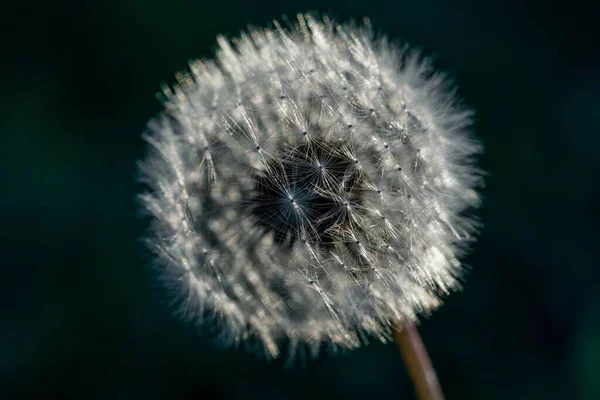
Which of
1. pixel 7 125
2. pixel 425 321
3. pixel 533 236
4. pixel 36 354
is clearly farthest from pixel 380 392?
pixel 7 125

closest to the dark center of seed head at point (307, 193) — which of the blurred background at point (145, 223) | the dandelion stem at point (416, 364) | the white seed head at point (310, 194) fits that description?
the white seed head at point (310, 194)

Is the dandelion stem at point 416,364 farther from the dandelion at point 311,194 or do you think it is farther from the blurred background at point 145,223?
the blurred background at point 145,223

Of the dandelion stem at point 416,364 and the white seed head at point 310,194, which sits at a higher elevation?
the white seed head at point 310,194

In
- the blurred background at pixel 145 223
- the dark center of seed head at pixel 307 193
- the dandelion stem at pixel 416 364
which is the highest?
the blurred background at pixel 145 223

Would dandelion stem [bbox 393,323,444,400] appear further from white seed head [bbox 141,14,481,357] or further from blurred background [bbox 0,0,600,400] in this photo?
blurred background [bbox 0,0,600,400]

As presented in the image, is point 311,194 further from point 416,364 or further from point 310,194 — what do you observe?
point 416,364

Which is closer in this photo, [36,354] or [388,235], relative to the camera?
[388,235]

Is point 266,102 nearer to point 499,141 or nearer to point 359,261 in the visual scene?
point 359,261
